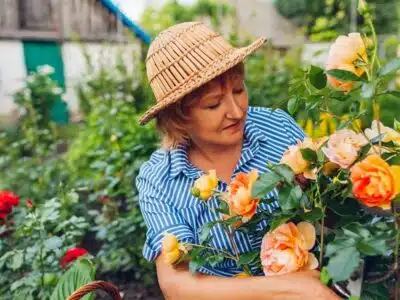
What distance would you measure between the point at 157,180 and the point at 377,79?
740mm

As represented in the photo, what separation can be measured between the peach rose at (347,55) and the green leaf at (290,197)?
0.21m

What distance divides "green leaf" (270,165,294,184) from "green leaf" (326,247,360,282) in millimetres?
173

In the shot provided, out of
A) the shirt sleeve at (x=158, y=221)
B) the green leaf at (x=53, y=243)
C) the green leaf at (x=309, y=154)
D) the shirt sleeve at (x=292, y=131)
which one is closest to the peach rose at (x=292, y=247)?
the green leaf at (x=309, y=154)

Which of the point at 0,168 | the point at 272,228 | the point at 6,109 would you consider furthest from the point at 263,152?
the point at 6,109

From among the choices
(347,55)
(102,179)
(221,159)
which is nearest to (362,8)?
(347,55)

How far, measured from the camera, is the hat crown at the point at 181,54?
1487 mm

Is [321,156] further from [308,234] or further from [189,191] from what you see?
[189,191]

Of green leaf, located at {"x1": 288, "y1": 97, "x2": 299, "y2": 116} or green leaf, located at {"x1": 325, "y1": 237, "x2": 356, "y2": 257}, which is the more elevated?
green leaf, located at {"x1": 288, "y1": 97, "x2": 299, "y2": 116}

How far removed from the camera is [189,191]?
1586mm

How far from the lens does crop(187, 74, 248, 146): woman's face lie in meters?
1.45

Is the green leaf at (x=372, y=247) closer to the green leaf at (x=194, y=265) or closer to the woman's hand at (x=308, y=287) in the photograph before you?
the woman's hand at (x=308, y=287)

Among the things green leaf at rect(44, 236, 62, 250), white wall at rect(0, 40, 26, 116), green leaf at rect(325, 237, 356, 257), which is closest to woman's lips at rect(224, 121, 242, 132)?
green leaf at rect(325, 237, 356, 257)

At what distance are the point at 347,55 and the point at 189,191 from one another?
2.03 ft

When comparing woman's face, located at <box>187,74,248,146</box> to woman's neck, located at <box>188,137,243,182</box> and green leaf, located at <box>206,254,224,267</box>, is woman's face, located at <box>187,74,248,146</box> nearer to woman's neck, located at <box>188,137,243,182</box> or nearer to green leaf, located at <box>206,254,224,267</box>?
woman's neck, located at <box>188,137,243,182</box>
